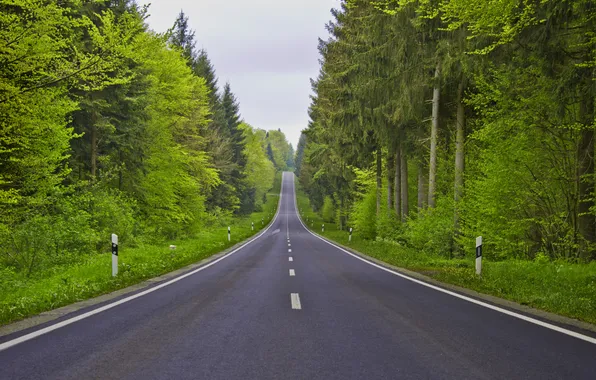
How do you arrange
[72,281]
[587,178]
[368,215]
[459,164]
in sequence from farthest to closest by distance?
[368,215] < [459,164] < [587,178] < [72,281]

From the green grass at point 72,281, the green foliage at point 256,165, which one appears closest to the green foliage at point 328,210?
the green foliage at point 256,165

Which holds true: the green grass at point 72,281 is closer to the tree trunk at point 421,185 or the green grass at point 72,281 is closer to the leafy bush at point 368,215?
the tree trunk at point 421,185

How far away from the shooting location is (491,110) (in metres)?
14.1

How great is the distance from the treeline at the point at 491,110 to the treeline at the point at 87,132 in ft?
34.1

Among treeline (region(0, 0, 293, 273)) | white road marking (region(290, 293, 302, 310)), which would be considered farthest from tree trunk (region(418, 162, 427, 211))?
white road marking (region(290, 293, 302, 310))

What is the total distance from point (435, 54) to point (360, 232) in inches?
828

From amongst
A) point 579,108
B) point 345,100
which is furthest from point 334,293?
point 345,100

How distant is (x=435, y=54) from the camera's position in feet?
56.6

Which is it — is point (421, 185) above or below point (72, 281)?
above

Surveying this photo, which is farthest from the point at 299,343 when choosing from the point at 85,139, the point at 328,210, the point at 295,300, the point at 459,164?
the point at 328,210

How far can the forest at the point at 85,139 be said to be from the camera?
Result: 11.6 meters

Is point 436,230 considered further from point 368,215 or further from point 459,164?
point 368,215

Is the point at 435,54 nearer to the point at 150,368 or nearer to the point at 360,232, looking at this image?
the point at 150,368

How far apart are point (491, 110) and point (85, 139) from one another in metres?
17.8
